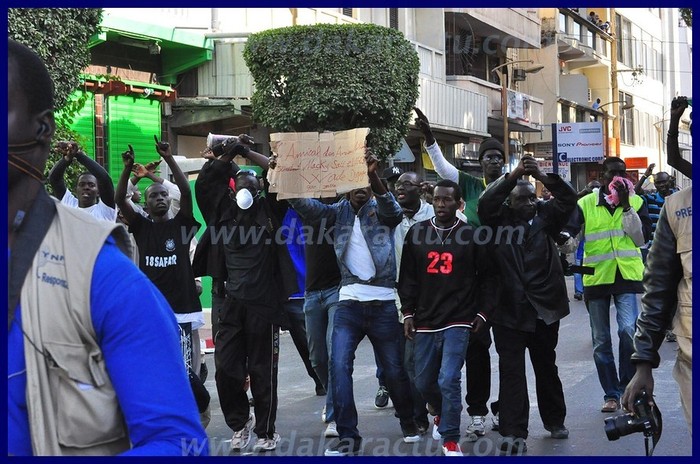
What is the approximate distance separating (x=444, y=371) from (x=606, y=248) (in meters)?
2.30

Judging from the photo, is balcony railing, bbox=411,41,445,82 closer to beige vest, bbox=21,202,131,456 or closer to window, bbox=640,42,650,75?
beige vest, bbox=21,202,131,456

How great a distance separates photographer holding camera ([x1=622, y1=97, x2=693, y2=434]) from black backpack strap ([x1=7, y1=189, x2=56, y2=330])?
264 centimetres

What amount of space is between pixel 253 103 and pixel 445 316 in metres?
15.4

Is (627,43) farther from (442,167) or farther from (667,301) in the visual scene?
(667,301)

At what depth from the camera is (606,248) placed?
870cm

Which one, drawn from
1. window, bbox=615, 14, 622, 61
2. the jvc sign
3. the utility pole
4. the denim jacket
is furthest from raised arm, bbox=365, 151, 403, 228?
window, bbox=615, 14, 622, 61

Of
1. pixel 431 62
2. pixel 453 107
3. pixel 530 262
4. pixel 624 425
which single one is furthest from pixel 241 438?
pixel 431 62

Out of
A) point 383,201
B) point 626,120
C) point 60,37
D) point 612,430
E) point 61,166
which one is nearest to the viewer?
point 612,430

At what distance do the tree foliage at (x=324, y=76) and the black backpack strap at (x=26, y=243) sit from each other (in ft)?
64.1

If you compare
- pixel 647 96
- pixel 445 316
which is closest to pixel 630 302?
pixel 445 316

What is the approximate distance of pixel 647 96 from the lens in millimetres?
57156

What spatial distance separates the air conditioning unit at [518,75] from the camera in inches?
1496

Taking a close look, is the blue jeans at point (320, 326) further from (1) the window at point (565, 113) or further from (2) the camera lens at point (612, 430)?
(1) the window at point (565, 113)

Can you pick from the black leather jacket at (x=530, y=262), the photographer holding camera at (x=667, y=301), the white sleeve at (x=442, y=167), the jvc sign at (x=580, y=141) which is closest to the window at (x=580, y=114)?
the jvc sign at (x=580, y=141)
